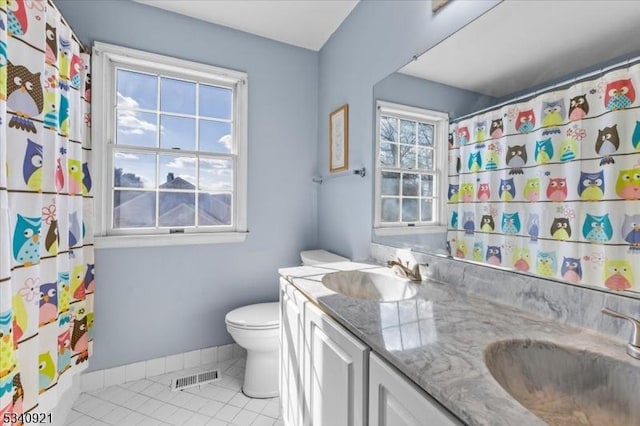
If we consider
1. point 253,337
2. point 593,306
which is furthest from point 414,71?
point 253,337

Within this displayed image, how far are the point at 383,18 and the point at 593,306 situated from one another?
170cm

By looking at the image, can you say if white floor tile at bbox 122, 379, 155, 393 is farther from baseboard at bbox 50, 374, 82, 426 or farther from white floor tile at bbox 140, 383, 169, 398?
baseboard at bbox 50, 374, 82, 426

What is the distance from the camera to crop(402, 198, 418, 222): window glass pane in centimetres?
150

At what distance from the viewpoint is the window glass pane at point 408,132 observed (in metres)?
1.48

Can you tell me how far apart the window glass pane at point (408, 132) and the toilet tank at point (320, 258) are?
0.88 m

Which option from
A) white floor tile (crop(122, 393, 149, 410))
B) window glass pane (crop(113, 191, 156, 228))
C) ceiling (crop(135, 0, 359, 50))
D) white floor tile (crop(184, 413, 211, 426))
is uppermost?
ceiling (crop(135, 0, 359, 50))

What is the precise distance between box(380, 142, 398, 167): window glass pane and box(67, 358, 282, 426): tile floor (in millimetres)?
1597

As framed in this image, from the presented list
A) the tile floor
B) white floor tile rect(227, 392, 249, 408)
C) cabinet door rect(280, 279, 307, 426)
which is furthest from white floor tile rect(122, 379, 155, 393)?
cabinet door rect(280, 279, 307, 426)

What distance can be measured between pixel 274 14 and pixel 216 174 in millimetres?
1240

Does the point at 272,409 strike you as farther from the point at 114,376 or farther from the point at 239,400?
the point at 114,376

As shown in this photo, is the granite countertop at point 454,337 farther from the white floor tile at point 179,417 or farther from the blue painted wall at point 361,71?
the white floor tile at point 179,417

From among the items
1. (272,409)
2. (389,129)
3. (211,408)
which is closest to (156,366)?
(211,408)

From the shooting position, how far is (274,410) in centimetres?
170

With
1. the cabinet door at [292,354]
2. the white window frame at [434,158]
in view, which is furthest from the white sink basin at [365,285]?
the white window frame at [434,158]
